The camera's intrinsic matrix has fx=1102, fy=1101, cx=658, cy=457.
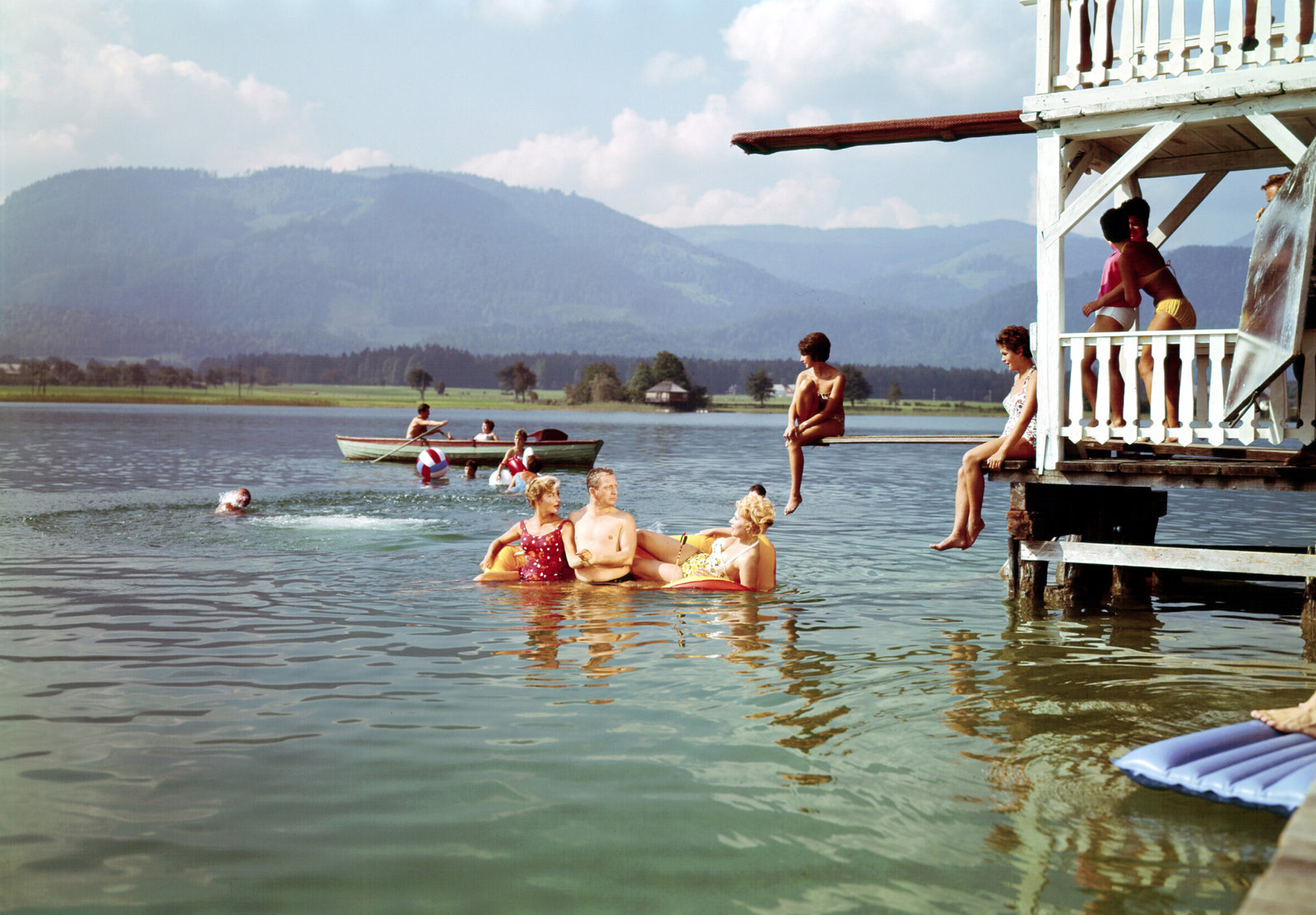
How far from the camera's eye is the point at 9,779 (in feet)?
20.5

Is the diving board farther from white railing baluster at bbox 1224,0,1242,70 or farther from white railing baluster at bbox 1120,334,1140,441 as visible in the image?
white railing baluster at bbox 1224,0,1242,70

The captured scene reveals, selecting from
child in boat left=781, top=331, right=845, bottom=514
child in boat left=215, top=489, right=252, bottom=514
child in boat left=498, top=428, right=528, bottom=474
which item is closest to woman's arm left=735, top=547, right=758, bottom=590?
child in boat left=781, top=331, right=845, bottom=514

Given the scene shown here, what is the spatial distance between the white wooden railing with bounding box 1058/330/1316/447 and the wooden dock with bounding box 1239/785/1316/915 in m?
6.32

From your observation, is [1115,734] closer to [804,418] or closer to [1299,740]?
[1299,740]

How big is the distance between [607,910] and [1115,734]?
12.9 feet

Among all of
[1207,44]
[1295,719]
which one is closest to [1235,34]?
[1207,44]

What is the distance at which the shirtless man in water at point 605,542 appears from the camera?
12266mm

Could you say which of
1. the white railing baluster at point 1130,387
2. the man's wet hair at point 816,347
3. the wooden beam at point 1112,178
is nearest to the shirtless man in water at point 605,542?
the man's wet hair at point 816,347

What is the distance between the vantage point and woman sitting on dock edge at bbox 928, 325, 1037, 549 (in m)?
11.1

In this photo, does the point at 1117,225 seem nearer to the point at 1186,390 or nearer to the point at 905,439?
the point at 1186,390

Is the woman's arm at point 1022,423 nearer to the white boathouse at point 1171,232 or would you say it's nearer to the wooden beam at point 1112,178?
the white boathouse at point 1171,232

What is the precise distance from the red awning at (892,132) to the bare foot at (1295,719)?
22.7 ft

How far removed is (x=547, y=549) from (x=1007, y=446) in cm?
517

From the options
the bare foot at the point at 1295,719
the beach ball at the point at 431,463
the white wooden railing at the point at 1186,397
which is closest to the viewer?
the bare foot at the point at 1295,719
